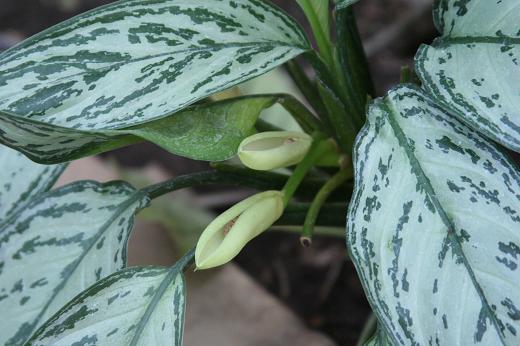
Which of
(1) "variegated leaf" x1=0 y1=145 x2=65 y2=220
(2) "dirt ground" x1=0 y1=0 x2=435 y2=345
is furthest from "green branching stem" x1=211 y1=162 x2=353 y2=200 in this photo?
(2) "dirt ground" x1=0 y1=0 x2=435 y2=345

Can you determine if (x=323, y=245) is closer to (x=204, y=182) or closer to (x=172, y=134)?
(x=204, y=182)

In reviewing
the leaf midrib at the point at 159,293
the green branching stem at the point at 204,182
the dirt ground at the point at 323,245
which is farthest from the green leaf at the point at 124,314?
the dirt ground at the point at 323,245

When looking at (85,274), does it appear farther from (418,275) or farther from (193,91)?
(418,275)

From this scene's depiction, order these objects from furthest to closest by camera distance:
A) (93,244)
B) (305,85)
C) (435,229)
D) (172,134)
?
(305,85)
(93,244)
(172,134)
(435,229)

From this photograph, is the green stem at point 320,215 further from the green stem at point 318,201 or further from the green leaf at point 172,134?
the green leaf at point 172,134

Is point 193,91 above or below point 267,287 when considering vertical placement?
above

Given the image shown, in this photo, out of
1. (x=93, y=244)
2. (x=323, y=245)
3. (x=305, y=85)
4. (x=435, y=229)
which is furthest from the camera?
(x=323, y=245)

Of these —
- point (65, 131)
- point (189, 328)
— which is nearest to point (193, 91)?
point (65, 131)

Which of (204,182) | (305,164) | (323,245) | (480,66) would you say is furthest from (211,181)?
(323,245)
